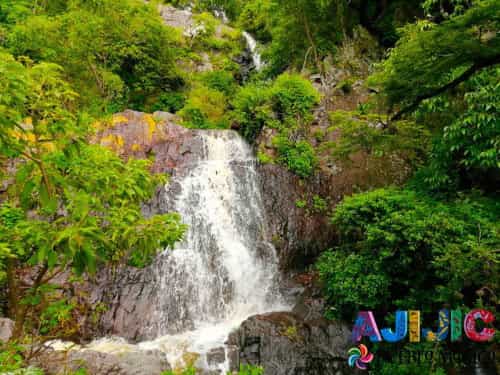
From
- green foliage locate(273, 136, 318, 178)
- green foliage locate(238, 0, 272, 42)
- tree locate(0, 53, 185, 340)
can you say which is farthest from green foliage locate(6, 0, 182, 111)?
tree locate(0, 53, 185, 340)

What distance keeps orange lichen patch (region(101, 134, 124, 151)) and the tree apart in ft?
26.7

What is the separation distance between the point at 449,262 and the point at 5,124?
16.8ft

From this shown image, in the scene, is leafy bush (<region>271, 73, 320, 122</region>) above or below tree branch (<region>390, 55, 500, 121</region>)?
above

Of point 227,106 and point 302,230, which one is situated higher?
point 227,106

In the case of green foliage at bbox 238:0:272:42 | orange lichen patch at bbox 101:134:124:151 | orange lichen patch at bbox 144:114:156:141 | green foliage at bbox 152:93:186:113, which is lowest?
orange lichen patch at bbox 101:134:124:151

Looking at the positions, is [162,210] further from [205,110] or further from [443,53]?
[443,53]

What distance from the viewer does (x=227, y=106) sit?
1433 cm

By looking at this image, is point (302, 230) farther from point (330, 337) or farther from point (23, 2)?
point (23, 2)

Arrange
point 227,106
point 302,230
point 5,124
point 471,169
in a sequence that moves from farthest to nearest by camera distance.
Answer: point 227,106 → point 302,230 → point 471,169 → point 5,124

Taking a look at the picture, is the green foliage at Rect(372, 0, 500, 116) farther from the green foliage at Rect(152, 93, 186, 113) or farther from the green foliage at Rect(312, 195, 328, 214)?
the green foliage at Rect(152, 93, 186, 113)

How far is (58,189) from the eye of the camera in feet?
6.05

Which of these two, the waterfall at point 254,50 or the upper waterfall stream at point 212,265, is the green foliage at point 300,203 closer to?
the upper waterfall stream at point 212,265

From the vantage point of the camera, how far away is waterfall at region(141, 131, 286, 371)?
700cm

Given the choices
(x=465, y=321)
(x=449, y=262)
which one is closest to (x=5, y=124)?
(x=449, y=262)
